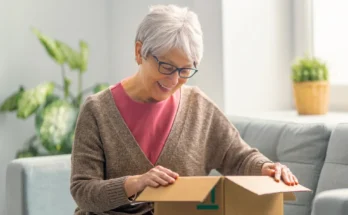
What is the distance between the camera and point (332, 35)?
10.9 feet

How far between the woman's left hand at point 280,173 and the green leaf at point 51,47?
187 centimetres

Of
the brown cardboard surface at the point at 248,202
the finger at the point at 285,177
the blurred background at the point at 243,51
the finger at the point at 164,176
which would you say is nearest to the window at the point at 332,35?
the blurred background at the point at 243,51

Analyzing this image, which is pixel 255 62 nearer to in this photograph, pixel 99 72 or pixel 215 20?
pixel 215 20

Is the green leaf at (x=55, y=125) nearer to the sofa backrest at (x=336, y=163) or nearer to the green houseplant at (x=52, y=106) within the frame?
the green houseplant at (x=52, y=106)

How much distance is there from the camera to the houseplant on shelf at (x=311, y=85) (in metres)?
3.03

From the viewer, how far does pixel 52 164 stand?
2.85m

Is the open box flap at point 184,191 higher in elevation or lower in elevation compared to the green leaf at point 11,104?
higher

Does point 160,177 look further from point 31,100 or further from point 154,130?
point 31,100

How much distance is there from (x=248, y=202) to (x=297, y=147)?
2.84 feet

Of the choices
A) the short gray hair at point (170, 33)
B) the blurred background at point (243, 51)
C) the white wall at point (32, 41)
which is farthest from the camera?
the white wall at point (32, 41)

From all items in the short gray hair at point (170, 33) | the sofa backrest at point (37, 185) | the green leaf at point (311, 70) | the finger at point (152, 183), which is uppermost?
the short gray hair at point (170, 33)

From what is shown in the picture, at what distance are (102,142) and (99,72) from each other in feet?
6.66

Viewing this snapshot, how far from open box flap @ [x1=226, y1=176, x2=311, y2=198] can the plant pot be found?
1270 millimetres

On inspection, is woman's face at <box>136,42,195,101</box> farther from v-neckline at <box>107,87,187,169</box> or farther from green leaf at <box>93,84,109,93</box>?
green leaf at <box>93,84,109,93</box>
